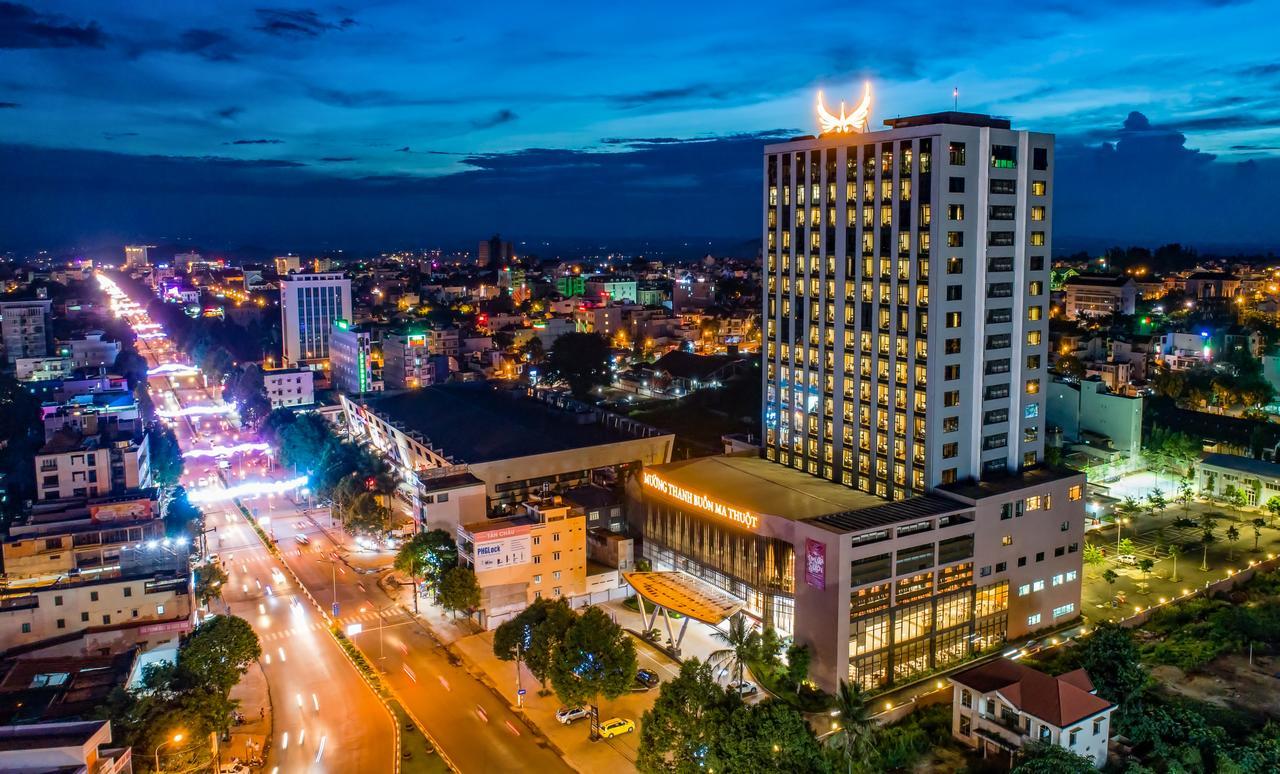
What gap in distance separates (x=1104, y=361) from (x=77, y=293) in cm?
16330

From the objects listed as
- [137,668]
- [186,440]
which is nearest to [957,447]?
[137,668]

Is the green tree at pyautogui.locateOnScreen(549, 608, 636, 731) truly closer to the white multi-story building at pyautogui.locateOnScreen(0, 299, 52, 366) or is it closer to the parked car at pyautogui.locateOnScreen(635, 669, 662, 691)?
the parked car at pyautogui.locateOnScreen(635, 669, 662, 691)

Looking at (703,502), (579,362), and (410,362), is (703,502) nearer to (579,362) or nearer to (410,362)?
(579,362)

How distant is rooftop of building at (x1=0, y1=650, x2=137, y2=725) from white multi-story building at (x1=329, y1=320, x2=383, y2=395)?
185 ft

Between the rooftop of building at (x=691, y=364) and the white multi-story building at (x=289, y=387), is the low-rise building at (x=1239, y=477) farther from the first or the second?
the white multi-story building at (x=289, y=387)

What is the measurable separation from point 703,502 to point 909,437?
30.7 ft

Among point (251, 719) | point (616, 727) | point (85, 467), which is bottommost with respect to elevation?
point (251, 719)

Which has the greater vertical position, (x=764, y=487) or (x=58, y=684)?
(x=764, y=487)

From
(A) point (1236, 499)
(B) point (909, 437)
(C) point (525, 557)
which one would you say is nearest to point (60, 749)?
(C) point (525, 557)

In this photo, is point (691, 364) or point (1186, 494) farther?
point (691, 364)

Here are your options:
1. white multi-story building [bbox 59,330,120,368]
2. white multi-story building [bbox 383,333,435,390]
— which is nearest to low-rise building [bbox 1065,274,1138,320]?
white multi-story building [bbox 383,333,435,390]

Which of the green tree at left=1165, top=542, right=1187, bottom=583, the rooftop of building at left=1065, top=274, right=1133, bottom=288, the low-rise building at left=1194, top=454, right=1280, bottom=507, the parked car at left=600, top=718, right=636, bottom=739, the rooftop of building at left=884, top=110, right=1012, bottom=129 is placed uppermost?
the rooftop of building at left=884, top=110, right=1012, bottom=129

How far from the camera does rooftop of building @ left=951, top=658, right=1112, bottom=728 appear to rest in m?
28.3

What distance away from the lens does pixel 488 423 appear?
194ft
